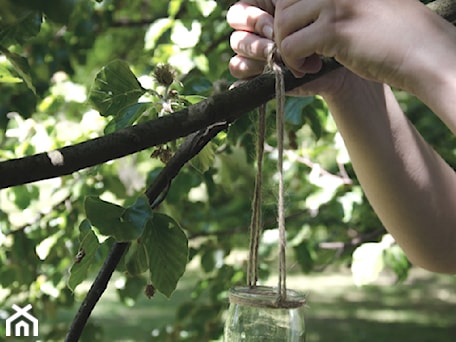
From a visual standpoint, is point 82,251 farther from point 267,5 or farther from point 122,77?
point 267,5

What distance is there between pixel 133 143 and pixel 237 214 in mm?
2545

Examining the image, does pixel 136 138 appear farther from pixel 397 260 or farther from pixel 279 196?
pixel 397 260

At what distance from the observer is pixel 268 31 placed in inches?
48.3

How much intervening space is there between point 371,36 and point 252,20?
293 mm

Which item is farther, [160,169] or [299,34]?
[160,169]

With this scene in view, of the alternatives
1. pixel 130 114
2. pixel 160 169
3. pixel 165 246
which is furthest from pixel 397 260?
pixel 165 246

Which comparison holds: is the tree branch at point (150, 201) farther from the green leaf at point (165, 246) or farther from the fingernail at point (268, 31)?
the fingernail at point (268, 31)

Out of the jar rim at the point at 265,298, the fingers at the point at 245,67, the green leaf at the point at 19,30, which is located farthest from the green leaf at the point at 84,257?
the green leaf at the point at 19,30

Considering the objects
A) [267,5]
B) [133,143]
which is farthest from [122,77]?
[133,143]

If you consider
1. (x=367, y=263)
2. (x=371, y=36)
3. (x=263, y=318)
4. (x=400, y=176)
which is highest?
(x=371, y=36)

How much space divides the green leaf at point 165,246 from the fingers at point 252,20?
34cm

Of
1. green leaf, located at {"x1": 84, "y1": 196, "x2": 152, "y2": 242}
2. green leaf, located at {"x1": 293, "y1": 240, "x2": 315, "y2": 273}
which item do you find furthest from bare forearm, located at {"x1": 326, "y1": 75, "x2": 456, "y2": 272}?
green leaf, located at {"x1": 293, "y1": 240, "x2": 315, "y2": 273}

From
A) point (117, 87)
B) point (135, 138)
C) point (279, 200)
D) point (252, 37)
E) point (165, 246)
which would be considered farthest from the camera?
point (117, 87)

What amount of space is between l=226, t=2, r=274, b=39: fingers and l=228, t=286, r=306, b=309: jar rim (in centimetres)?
40
